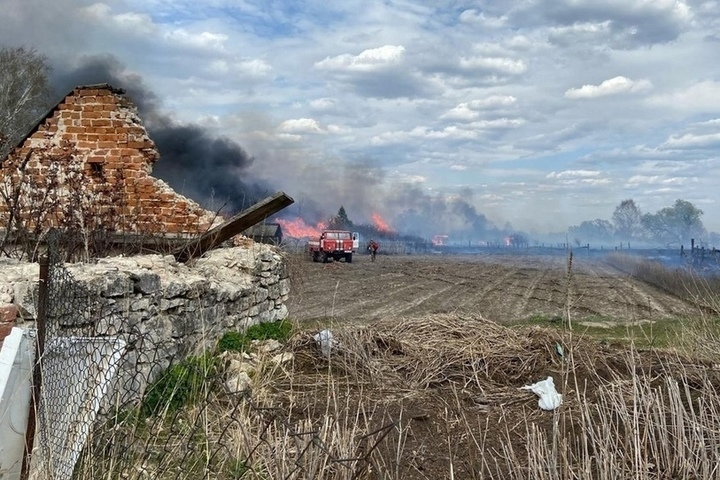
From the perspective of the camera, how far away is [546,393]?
6277 millimetres

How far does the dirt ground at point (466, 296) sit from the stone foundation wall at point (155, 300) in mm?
1588

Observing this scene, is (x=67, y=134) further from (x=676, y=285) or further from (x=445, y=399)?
(x=676, y=285)

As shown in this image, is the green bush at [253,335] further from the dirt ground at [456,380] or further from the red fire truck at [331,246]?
the red fire truck at [331,246]

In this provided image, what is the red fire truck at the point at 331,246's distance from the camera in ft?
137

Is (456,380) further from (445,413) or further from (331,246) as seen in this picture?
(331,246)

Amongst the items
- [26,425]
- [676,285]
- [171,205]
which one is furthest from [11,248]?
[676,285]

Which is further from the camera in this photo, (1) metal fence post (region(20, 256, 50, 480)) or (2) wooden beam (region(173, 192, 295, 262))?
(2) wooden beam (region(173, 192, 295, 262))

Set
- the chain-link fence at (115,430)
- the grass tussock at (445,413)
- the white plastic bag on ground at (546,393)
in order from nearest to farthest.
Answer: the chain-link fence at (115,430) → the grass tussock at (445,413) → the white plastic bag on ground at (546,393)

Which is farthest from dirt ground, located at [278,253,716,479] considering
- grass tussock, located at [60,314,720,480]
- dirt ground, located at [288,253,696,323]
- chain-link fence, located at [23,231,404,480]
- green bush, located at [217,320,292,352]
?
dirt ground, located at [288,253,696,323]

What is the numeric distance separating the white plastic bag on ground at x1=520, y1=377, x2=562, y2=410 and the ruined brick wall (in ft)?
19.4

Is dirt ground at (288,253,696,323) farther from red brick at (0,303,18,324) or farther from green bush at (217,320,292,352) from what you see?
red brick at (0,303,18,324)

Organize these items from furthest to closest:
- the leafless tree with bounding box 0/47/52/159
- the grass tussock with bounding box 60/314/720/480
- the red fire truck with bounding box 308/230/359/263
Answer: the red fire truck with bounding box 308/230/359/263 < the leafless tree with bounding box 0/47/52/159 < the grass tussock with bounding box 60/314/720/480

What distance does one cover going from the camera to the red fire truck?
41.8 meters

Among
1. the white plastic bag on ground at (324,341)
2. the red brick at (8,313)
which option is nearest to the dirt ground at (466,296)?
the white plastic bag on ground at (324,341)
